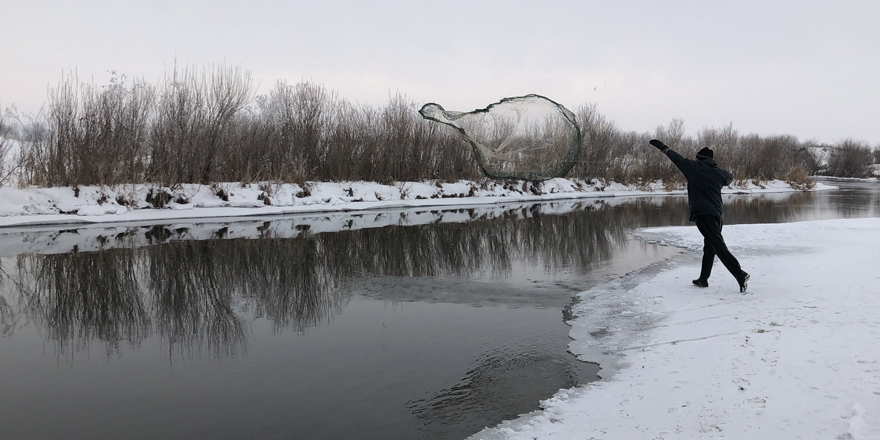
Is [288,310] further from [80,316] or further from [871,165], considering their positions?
[871,165]

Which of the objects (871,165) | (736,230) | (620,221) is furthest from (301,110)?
(871,165)

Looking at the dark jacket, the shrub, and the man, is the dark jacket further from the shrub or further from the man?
the shrub

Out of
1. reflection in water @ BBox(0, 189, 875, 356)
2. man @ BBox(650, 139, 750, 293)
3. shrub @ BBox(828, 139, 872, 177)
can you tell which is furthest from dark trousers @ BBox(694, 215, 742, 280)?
shrub @ BBox(828, 139, 872, 177)

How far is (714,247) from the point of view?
6.55 m

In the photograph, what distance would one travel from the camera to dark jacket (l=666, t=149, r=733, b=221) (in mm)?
6535

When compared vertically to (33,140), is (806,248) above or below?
below

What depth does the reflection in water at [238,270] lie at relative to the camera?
5.62 meters

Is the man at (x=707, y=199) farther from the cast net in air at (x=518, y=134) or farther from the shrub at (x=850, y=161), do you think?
the shrub at (x=850, y=161)

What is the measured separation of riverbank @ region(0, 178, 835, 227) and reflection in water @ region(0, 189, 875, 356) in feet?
9.89

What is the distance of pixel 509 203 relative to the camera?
2694cm

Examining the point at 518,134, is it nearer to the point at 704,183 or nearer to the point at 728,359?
the point at 704,183

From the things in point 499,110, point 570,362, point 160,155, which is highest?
point 499,110

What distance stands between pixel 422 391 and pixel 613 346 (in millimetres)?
2010

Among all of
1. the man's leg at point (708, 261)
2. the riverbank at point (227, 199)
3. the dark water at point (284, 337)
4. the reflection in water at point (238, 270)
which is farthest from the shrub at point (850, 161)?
the man's leg at point (708, 261)
